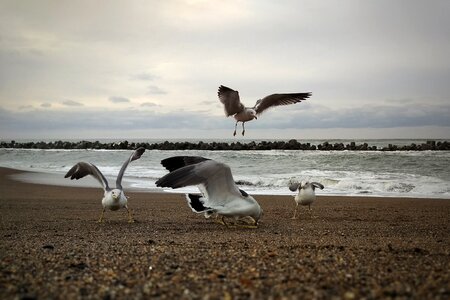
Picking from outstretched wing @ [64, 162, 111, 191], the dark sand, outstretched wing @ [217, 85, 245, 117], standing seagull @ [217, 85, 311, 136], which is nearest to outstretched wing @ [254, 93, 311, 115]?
standing seagull @ [217, 85, 311, 136]

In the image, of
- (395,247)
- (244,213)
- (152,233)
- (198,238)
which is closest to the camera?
(395,247)

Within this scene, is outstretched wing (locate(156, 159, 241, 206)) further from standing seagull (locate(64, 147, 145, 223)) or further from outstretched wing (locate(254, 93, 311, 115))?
outstretched wing (locate(254, 93, 311, 115))

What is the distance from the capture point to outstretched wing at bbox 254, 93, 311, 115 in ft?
33.6

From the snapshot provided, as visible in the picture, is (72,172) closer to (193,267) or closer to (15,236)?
(15,236)

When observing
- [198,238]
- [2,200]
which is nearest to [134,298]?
[198,238]

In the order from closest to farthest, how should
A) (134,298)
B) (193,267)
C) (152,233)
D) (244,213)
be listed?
(134,298) < (193,267) < (152,233) < (244,213)

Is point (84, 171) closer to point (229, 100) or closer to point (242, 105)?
point (229, 100)

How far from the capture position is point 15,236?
223 inches

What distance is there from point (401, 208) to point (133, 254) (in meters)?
7.20

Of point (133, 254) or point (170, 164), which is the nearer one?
point (133, 254)

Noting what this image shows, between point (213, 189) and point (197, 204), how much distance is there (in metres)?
0.30

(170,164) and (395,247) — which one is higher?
(170,164)

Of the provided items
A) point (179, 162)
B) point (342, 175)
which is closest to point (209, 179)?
point (179, 162)

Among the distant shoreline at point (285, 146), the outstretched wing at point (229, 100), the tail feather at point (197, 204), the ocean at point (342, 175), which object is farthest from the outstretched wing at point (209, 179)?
the distant shoreline at point (285, 146)
